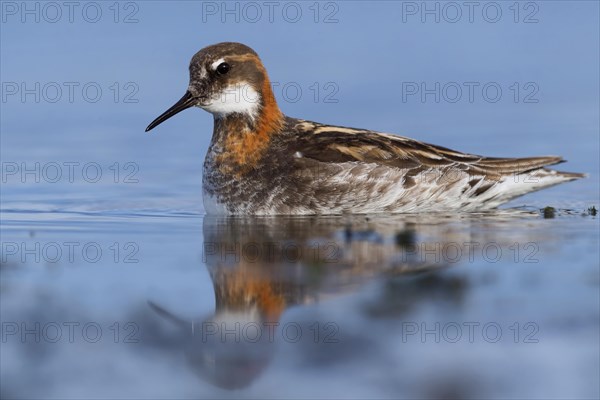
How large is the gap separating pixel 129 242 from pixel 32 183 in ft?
19.5

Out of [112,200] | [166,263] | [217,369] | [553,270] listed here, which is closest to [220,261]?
[166,263]

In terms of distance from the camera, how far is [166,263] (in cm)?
995

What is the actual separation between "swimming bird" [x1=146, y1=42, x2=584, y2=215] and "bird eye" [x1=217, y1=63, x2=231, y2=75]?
12 millimetres

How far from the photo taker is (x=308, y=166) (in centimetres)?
1369

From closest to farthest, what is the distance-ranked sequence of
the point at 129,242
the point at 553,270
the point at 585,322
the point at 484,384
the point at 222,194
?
the point at 484,384 < the point at 585,322 < the point at 553,270 < the point at 129,242 < the point at 222,194

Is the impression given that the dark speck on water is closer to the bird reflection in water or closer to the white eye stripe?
the bird reflection in water

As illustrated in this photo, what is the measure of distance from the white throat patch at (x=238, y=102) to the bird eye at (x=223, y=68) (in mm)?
A: 202

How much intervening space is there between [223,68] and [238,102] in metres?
0.47

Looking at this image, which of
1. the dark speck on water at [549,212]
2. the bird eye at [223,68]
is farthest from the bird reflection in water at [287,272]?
the bird eye at [223,68]

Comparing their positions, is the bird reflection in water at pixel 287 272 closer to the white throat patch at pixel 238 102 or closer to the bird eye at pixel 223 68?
the white throat patch at pixel 238 102

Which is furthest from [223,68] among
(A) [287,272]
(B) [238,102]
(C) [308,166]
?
(A) [287,272]

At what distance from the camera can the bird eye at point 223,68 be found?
13984 millimetres

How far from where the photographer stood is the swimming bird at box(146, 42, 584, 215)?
1362 cm

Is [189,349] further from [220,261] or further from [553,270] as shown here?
[553,270]
